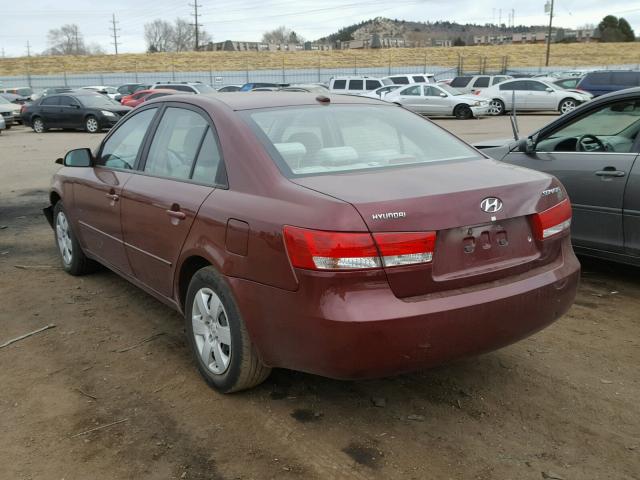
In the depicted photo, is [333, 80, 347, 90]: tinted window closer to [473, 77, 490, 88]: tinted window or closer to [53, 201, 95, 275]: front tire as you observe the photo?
[473, 77, 490, 88]: tinted window

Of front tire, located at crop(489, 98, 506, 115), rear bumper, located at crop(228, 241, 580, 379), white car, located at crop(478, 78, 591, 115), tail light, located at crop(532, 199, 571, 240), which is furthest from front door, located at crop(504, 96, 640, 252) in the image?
front tire, located at crop(489, 98, 506, 115)

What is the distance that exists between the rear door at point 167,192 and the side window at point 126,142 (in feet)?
0.79

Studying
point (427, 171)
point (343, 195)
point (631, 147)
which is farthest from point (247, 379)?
point (631, 147)

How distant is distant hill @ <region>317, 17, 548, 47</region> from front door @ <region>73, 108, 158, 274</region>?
15273 cm

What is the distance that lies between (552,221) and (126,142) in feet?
9.98

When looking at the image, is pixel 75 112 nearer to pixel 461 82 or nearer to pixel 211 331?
pixel 461 82

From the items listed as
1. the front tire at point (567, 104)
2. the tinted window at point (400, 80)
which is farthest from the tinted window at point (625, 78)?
the tinted window at point (400, 80)

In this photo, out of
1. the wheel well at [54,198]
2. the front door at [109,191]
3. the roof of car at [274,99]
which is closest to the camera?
the roof of car at [274,99]

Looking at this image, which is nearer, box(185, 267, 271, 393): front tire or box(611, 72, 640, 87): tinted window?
box(185, 267, 271, 393): front tire

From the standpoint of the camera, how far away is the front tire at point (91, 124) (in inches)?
923

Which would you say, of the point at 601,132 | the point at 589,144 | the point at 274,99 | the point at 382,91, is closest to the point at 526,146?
the point at 589,144

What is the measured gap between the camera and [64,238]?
18.9 feet

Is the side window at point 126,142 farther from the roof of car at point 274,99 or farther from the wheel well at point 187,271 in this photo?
the wheel well at point 187,271

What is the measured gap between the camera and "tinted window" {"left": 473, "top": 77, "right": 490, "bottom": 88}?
31.7 metres
